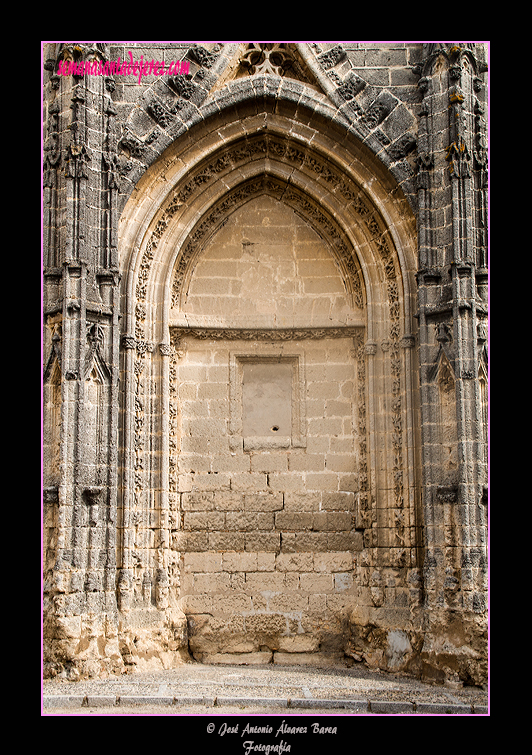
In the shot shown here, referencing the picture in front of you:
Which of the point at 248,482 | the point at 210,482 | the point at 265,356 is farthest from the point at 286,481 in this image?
the point at 265,356

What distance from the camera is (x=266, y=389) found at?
414 inches

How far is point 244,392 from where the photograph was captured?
10.5m

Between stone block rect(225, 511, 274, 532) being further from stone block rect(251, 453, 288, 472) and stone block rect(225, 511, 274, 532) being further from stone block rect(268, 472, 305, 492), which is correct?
stone block rect(251, 453, 288, 472)

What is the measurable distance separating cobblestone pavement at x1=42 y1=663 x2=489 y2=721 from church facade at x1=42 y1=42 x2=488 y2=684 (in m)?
0.43

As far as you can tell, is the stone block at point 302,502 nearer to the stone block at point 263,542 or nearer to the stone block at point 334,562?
the stone block at point 263,542

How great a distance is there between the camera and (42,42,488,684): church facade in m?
8.98

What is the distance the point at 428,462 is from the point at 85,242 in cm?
455

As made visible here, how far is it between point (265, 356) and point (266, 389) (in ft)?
1.38

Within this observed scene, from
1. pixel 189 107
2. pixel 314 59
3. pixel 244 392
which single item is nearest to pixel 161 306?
pixel 244 392

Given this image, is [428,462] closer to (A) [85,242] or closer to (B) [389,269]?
(B) [389,269]

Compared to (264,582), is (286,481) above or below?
above
